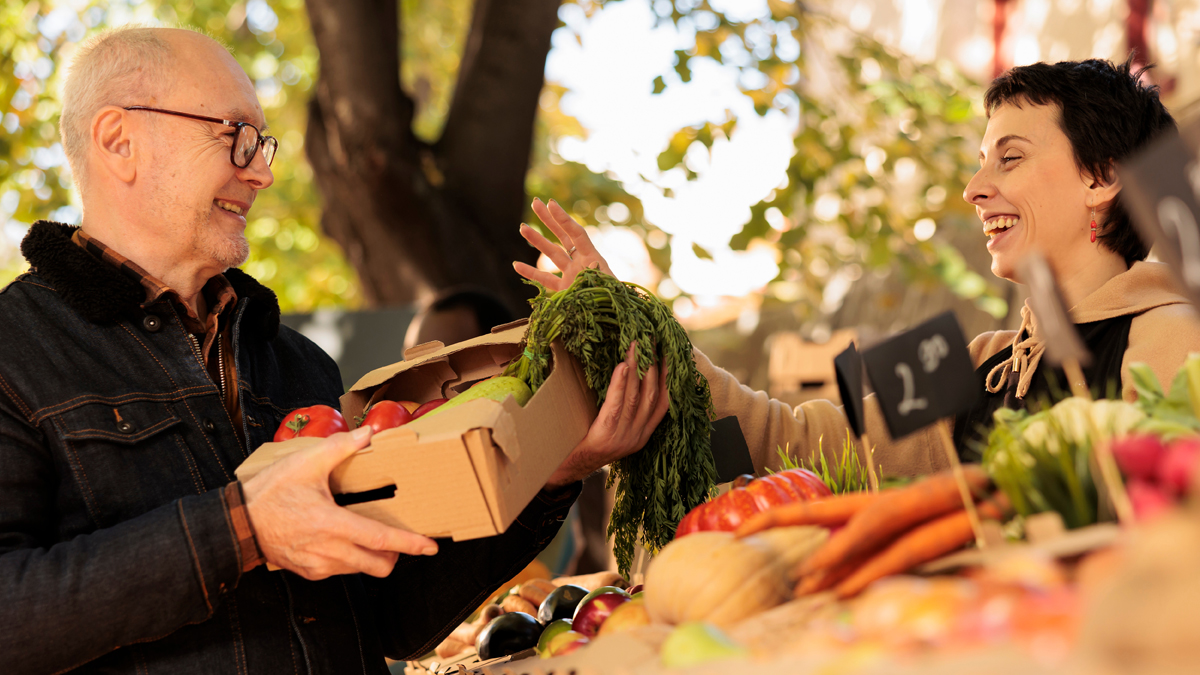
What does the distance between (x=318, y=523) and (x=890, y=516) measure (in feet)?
2.87

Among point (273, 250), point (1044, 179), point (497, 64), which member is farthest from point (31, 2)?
point (1044, 179)

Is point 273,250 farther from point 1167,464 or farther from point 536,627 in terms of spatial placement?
point 1167,464

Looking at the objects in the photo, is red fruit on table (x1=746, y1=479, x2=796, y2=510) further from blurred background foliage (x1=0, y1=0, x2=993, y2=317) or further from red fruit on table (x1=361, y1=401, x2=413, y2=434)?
blurred background foliage (x1=0, y1=0, x2=993, y2=317)

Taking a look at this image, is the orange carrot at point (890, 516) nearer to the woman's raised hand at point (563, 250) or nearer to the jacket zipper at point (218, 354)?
the woman's raised hand at point (563, 250)

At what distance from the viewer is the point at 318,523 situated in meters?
1.39

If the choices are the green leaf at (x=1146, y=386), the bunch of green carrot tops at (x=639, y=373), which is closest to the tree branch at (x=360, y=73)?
the bunch of green carrot tops at (x=639, y=373)

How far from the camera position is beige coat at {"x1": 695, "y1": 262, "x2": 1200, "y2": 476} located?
70.7 inches

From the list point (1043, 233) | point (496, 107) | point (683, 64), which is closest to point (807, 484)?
point (1043, 233)

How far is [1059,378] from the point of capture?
1.93 meters

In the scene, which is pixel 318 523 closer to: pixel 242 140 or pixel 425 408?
pixel 425 408

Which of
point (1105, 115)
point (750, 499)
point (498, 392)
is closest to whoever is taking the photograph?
point (750, 499)

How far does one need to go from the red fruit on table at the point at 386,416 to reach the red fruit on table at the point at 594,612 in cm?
48

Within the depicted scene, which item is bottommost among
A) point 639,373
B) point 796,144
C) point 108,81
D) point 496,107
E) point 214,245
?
point 639,373

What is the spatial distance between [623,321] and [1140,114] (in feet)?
4.48
